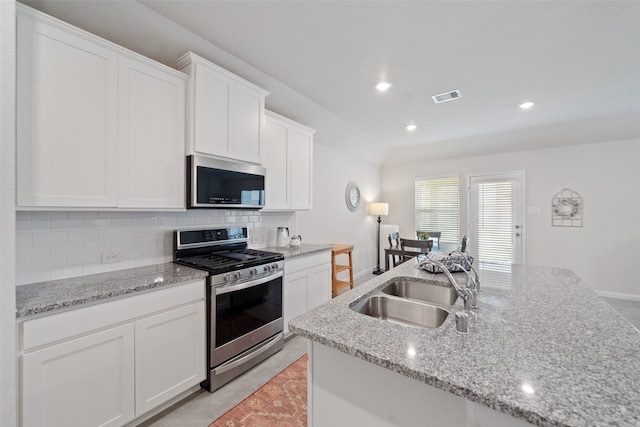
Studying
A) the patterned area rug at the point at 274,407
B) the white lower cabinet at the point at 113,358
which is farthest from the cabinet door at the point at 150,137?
the patterned area rug at the point at 274,407

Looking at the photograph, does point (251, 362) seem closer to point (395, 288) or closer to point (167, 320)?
point (167, 320)

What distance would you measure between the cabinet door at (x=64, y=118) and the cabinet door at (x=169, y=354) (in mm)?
878

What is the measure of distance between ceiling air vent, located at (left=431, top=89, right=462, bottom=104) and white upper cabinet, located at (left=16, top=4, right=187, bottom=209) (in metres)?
2.77

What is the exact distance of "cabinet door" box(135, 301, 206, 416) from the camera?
1666 millimetres

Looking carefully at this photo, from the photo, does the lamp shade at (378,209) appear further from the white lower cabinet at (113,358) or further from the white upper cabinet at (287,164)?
the white lower cabinet at (113,358)

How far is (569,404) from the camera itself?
0.65 m

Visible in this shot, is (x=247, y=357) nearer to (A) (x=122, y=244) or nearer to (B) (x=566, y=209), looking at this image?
(A) (x=122, y=244)

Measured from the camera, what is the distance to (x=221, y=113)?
7.66 ft

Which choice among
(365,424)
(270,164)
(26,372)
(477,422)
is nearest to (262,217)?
(270,164)

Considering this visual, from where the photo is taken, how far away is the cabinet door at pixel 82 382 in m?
1.30

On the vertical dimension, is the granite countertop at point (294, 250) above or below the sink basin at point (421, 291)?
above

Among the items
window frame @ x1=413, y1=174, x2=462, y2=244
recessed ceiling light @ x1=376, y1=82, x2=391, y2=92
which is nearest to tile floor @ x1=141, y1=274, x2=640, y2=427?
recessed ceiling light @ x1=376, y1=82, x2=391, y2=92

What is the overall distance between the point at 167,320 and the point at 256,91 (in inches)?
84.7

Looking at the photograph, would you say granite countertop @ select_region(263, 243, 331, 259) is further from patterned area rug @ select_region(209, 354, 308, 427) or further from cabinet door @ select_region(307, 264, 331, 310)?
patterned area rug @ select_region(209, 354, 308, 427)
